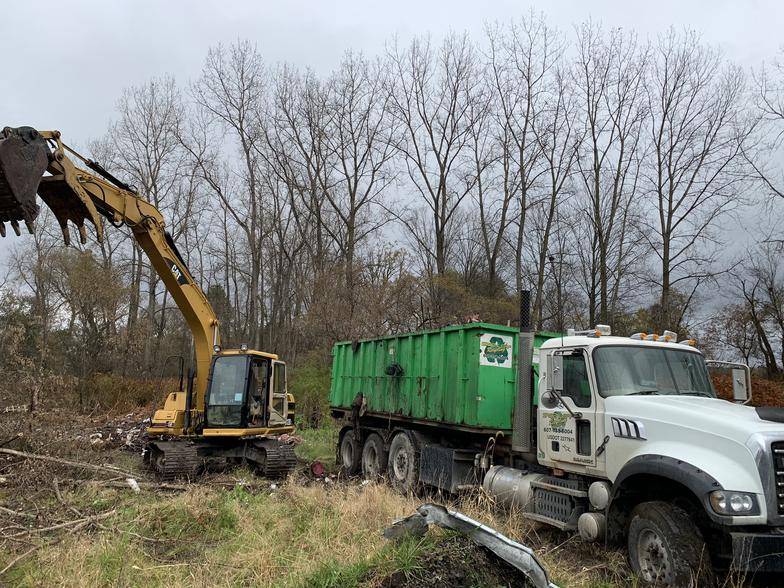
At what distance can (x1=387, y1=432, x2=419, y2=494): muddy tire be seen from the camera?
10.8 metres

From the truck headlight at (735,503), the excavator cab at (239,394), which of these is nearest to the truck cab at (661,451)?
the truck headlight at (735,503)

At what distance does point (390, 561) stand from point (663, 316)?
2236 centimetres

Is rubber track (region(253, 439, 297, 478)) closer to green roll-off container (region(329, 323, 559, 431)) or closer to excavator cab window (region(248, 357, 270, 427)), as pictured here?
excavator cab window (region(248, 357, 270, 427))

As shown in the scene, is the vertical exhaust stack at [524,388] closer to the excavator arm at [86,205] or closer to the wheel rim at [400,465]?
the wheel rim at [400,465]

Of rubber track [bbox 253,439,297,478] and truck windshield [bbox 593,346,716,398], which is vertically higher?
truck windshield [bbox 593,346,716,398]

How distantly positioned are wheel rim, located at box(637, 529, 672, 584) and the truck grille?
0.98 m

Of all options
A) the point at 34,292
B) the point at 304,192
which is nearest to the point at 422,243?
the point at 304,192

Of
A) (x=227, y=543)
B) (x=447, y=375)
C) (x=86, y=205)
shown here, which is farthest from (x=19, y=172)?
(x=447, y=375)

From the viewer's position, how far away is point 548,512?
748 cm

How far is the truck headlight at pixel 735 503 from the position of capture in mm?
5121

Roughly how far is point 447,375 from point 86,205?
19.7 ft

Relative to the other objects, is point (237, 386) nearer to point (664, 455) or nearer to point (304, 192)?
point (664, 455)

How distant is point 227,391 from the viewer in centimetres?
1287

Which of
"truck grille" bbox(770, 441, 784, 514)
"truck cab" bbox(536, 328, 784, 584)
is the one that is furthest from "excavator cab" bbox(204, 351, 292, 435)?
"truck grille" bbox(770, 441, 784, 514)
